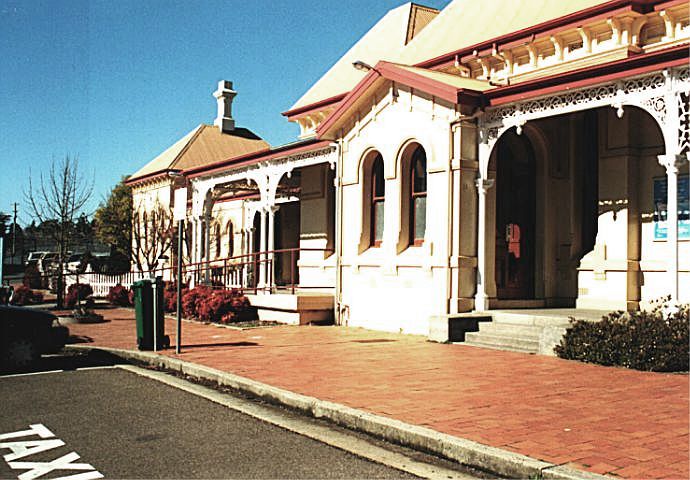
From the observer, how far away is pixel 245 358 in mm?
11586

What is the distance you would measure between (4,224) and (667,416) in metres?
22.2

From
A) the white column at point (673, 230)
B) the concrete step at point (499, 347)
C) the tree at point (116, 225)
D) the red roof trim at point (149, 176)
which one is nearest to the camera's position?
the white column at point (673, 230)

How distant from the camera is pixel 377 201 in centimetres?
1689

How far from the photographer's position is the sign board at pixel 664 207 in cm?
1279

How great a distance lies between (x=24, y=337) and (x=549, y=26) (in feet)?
37.3

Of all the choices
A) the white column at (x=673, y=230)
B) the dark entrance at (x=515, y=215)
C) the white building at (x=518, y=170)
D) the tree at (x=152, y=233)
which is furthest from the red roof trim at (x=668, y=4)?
the tree at (x=152, y=233)

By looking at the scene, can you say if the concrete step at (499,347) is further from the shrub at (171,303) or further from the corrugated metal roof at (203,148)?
the corrugated metal roof at (203,148)

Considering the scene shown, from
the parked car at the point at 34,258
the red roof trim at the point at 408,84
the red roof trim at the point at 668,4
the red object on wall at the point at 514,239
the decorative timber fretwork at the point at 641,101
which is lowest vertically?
the parked car at the point at 34,258

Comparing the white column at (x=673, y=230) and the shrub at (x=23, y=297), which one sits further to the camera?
the shrub at (x=23, y=297)

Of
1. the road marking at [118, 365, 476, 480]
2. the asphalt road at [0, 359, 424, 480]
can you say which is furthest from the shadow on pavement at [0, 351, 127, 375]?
the road marking at [118, 365, 476, 480]

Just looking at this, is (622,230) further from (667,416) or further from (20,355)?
(20,355)

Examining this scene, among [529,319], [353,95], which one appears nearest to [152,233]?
[353,95]

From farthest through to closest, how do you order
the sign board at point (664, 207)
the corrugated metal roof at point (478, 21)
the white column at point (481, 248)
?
1. the corrugated metal roof at point (478, 21)
2. the white column at point (481, 248)
3. the sign board at point (664, 207)

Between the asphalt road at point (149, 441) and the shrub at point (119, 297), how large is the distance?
1650 centimetres
